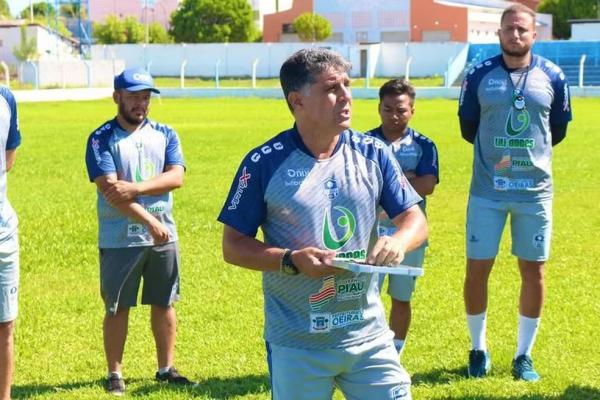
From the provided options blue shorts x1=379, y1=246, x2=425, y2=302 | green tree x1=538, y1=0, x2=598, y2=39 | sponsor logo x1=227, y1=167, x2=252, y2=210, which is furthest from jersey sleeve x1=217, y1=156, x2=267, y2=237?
green tree x1=538, y1=0, x2=598, y2=39

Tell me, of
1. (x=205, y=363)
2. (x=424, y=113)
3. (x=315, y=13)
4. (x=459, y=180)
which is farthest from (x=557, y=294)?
(x=315, y=13)

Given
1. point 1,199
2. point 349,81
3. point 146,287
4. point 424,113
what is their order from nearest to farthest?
point 349,81 → point 1,199 → point 146,287 → point 424,113

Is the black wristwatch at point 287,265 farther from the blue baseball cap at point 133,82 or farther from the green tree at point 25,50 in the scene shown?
the green tree at point 25,50

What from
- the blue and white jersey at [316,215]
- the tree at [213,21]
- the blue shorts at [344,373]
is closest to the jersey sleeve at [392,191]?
the blue and white jersey at [316,215]

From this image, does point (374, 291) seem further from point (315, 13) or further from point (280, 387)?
point (315, 13)

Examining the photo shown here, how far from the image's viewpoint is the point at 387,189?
426cm

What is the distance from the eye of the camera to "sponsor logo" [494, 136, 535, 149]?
6617 mm

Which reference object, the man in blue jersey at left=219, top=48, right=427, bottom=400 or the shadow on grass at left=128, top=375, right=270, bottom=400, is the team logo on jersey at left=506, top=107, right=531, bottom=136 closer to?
the shadow on grass at left=128, top=375, right=270, bottom=400

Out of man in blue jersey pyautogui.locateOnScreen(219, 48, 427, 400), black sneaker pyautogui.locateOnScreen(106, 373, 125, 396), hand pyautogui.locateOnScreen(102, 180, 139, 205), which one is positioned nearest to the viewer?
man in blue jersey pyautogui.locateOnScreen(219, 48, 427, 400)

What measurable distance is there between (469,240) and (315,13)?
97268 mm

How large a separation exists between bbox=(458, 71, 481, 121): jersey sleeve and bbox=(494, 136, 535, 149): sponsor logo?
0.29 m

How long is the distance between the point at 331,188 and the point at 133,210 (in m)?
2.59

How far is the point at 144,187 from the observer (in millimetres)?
6422

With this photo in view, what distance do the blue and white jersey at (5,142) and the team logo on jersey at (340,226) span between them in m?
2.24
